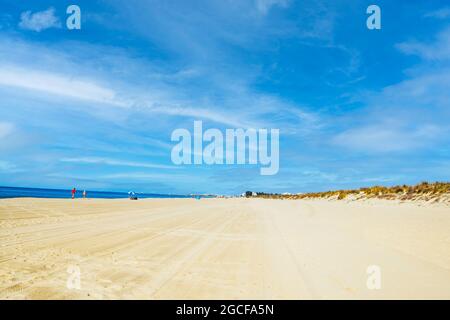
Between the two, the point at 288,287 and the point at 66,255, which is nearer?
the point at 288,287

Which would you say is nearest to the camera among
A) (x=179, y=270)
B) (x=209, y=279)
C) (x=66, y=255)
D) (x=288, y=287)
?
(x=288, y=287)

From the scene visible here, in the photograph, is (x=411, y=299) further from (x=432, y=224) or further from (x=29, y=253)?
(x=432, y=224)

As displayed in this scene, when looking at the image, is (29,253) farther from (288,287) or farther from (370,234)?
(370,234)

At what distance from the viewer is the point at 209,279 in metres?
6.02

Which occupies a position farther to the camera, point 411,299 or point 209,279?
point 209,279

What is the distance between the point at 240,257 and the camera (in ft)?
26.7
